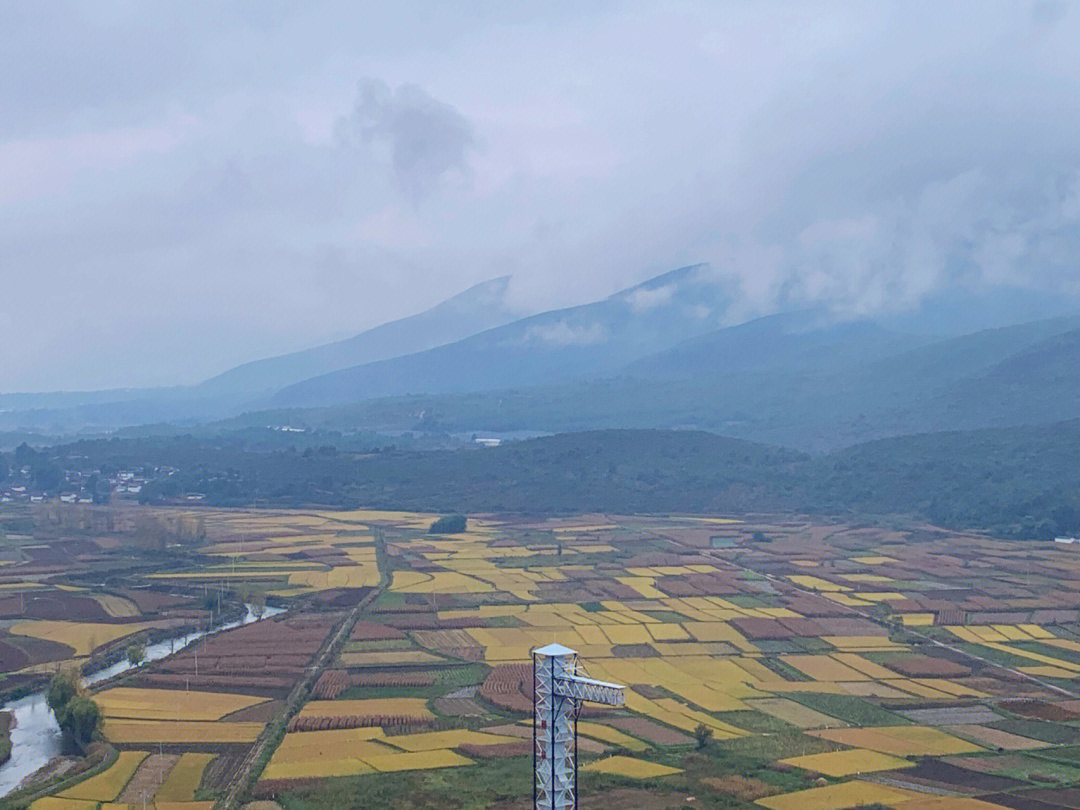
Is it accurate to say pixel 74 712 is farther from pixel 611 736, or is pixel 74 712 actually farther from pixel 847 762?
pixel 847 762

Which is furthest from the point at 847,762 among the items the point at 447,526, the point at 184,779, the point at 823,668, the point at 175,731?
the point at 447,526

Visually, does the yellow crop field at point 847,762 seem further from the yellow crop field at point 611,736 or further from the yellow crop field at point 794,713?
the yellow crop field at point 611,736

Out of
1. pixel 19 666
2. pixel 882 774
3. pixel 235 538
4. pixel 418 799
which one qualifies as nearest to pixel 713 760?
pixel 882 774

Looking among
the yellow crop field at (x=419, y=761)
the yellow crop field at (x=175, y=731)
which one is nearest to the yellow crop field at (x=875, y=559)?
the yellow crop field at (x=419, y=761)

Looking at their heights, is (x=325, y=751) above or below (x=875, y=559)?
below

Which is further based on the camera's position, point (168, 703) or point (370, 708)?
point (168, 703)

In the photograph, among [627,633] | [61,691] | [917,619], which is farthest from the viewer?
[917,619]
